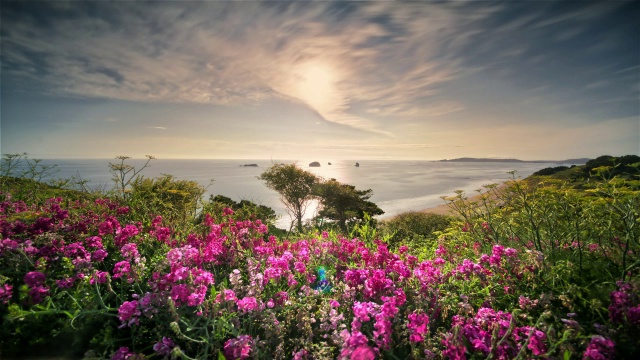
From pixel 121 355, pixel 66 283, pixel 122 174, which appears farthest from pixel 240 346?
pixel 122 174

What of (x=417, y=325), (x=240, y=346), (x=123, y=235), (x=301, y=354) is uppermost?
(x=123, y=235)

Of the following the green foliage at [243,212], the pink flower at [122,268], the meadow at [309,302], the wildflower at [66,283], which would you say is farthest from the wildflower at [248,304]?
the green foliage at [243,212]

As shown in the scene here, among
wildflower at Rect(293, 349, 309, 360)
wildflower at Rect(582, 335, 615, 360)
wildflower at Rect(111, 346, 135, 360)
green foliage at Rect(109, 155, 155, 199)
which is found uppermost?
green foliage at Rect(109, 155, 155, 199)

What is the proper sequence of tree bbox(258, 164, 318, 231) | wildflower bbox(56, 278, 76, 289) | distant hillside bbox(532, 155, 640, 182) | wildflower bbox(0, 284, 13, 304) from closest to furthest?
wildflower bbox(0, 284, 13, 304) < wildflower bbox(56, 278, 76, 289) < distant hillside bbox(532, 155, 640, 182) < tree bbox(258, 164, 318, 231)

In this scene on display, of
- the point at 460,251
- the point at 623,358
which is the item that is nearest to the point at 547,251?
the point at 623,358

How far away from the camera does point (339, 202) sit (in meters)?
20.7

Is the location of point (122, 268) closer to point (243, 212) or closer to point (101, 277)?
point (101, 277)

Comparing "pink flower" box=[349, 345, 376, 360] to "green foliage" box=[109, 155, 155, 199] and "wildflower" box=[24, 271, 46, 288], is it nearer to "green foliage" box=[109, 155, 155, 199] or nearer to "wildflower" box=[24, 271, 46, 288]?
"wildflower" box=[24, 271, 46, 288]

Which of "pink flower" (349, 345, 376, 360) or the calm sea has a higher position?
"pink flower" (349, 345, 376, 360)

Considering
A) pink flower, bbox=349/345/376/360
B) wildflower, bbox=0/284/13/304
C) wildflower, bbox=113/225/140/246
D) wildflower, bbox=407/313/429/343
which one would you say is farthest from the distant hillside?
wildflower, bbox=0/284/13/304

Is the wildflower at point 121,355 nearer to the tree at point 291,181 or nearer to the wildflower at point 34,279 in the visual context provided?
the wildflower at point 34,279

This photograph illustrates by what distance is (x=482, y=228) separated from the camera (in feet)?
18.2

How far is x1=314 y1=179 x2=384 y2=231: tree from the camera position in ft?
65.9

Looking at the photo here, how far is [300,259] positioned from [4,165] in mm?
8338
